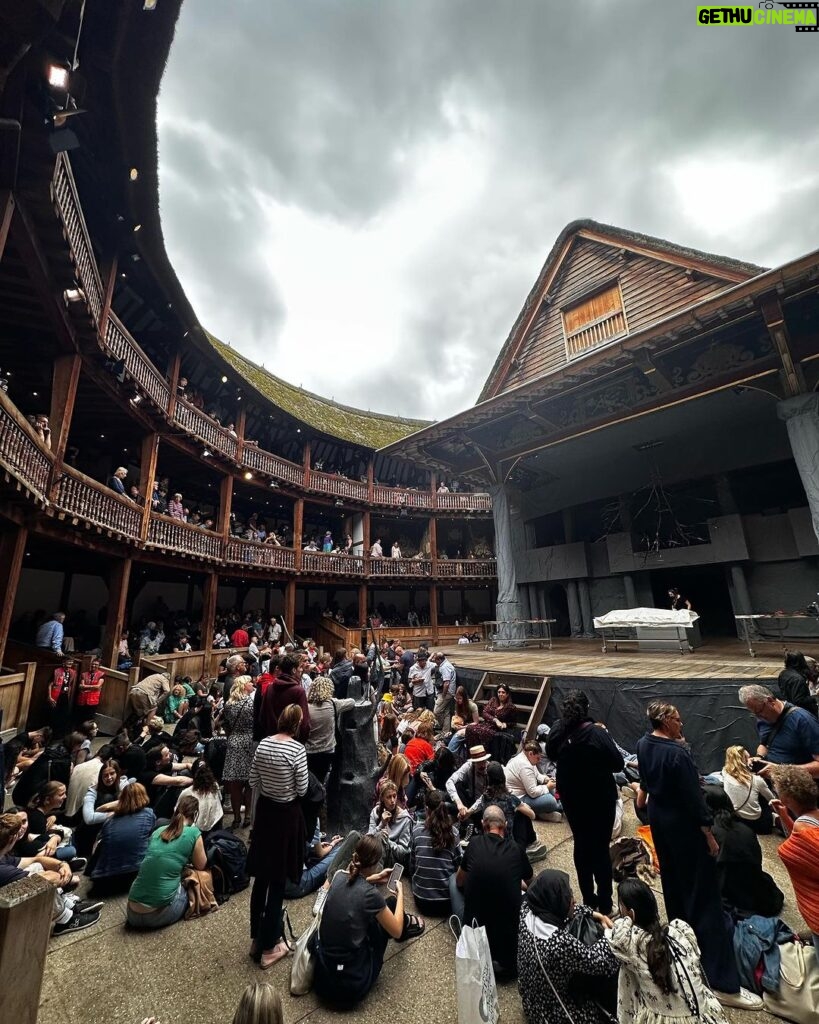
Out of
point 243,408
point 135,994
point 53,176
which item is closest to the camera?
point 135,994

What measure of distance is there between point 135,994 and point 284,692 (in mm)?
2064

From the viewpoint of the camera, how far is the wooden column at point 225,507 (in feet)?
50.0

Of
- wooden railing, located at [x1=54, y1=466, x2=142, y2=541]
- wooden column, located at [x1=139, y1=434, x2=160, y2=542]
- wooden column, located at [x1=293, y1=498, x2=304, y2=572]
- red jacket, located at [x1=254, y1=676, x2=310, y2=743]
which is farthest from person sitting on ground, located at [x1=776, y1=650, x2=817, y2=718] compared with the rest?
wooden column, located at [x1=293, y1=498, x2=304, y2=572]

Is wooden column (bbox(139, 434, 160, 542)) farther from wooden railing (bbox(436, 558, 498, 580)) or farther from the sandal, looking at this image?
wooden railing (bbox(436, 558, 498, 580))

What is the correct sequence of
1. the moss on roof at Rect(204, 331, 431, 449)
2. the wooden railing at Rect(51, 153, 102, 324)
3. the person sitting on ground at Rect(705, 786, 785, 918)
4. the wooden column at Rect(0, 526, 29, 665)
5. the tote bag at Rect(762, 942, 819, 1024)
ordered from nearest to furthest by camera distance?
the tote bag at Rect(762, 942, 819, 1024) → the person sitting on ground at Rect(705, 786, 785, 918) → the wooden railing at Rect(51, 153, 102, 324) → the wooden column at Rect(0, 526, 29, 665) → the moss on roof at Rect(204, 331, 431, 449)

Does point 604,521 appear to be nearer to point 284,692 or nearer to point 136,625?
point 284,692

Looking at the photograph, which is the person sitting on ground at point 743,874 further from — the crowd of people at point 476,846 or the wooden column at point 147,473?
the wooden column at point 147,473

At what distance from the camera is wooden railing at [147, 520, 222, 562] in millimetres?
12070

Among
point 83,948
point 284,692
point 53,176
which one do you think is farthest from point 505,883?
point 53,176

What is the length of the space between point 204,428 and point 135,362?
11.6ft

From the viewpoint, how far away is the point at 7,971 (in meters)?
1.53

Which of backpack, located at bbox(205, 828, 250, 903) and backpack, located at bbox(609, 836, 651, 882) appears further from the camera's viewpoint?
backpack, located at bbox(205, 828, 250, 903)

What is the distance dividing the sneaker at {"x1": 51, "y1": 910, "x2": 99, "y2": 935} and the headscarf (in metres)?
3.59

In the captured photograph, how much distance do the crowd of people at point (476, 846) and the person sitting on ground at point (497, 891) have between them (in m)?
0.01
